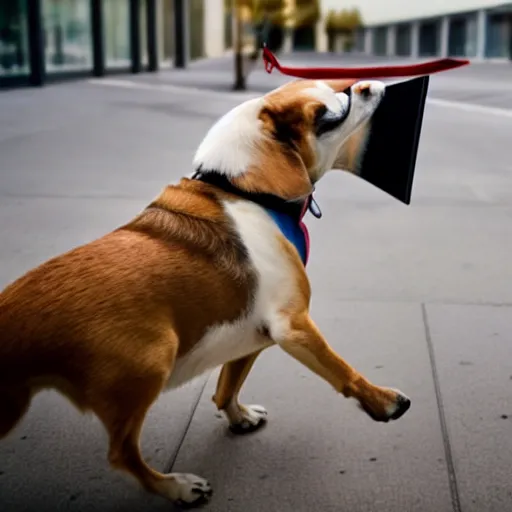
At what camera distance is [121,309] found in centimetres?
191

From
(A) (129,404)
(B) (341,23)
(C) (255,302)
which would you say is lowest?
(A) (129,404)

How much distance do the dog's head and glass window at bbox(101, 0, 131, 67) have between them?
1948 cm

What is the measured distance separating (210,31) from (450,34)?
1093cm

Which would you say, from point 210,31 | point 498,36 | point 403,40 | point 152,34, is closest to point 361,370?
point 152,34

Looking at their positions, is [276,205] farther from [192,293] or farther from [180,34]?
[180,34]

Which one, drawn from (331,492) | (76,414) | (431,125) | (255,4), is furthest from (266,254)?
(255,4)

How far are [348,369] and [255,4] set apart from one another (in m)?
13.9

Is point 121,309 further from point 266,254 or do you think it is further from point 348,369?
point 348,369

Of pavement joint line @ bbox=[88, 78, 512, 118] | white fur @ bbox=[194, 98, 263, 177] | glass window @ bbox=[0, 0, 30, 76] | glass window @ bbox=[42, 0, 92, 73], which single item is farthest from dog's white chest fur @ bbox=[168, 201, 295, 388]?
glass window @ bbox=[42, 0, 92, 73]

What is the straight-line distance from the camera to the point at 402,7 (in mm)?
37625

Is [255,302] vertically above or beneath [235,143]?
beneath

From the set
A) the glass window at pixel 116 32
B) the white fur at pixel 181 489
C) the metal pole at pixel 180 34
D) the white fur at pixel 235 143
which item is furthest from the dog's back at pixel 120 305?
the metal pole at pixel 180 34

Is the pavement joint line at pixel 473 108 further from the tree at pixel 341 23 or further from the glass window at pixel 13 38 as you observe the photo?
the tree at pixel 341 23

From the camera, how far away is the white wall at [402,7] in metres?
31.7
